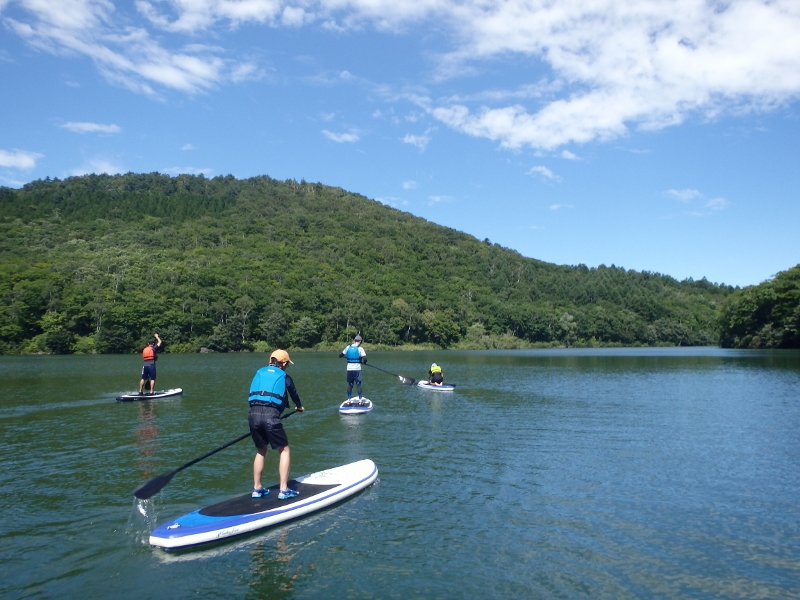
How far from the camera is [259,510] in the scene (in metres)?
9.21

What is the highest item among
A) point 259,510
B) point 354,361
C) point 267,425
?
point 354,361

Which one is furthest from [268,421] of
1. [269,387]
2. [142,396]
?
[142,396]

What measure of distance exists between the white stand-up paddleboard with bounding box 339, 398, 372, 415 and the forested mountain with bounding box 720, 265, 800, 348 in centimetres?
8760

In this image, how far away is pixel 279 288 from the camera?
436 ft

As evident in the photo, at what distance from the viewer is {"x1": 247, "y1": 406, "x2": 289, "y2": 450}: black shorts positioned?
985 cm

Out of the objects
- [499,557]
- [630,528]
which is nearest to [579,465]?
[630,528]

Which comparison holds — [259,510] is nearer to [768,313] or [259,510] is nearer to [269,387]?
[269,387]

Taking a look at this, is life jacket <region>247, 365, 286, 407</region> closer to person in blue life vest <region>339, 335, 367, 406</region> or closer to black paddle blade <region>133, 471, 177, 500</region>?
black paddle blade <region>133, 471, 177, 500</region>

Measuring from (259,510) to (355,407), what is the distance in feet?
40.1

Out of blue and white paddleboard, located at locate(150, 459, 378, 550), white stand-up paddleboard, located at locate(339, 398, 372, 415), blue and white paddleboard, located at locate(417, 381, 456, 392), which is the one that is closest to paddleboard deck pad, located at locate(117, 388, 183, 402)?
white stand-up paddleboard, located at locate(339, 398, 372, 415)

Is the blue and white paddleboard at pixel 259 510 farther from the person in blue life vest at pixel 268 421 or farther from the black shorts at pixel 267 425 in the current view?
the black shorts at pixel 267 425

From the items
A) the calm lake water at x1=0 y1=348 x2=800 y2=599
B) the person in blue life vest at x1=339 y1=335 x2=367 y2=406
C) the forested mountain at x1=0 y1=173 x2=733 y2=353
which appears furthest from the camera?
the forested mountain at x1=0 y1=173 x2=733 y2=353

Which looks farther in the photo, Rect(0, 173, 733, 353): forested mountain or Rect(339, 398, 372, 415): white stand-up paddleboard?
Rect(0, 173, 733, 353): forested mountain

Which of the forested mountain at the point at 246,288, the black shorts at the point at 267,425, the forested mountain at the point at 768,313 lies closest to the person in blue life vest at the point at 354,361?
the black shorts at the point at 267,425
